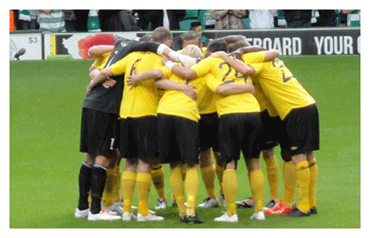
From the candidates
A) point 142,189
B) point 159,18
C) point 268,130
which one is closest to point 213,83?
point 268,130

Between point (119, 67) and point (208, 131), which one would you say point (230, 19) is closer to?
point (208, 131)

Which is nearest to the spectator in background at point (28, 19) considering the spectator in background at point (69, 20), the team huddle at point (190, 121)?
the spectator in background at point (69, 20)

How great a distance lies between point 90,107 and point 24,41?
1067 cm

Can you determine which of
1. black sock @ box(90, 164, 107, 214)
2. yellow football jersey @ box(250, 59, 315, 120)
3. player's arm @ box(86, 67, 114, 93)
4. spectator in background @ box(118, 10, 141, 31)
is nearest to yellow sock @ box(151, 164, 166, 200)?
black sock @ box(90, 164, 107, 214)

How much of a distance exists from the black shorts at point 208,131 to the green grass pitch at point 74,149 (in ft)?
2.92

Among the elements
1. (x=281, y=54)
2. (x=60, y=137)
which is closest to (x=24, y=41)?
(x=60, y=137)

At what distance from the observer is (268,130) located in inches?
348

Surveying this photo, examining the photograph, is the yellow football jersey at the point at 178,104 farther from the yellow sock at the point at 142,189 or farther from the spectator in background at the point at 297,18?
the spectator in background at the point at 297,18

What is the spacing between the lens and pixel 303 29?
17719 millimetres

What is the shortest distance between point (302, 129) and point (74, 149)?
5997 millimetres

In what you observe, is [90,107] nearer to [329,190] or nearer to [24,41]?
[329,190]

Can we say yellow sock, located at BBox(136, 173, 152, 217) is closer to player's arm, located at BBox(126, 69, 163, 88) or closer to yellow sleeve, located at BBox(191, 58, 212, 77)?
player's arm, located at BBox(126, 69, 163, 88)

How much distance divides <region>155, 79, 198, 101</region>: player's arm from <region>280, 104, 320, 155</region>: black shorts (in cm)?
128

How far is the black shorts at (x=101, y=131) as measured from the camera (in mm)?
8359
